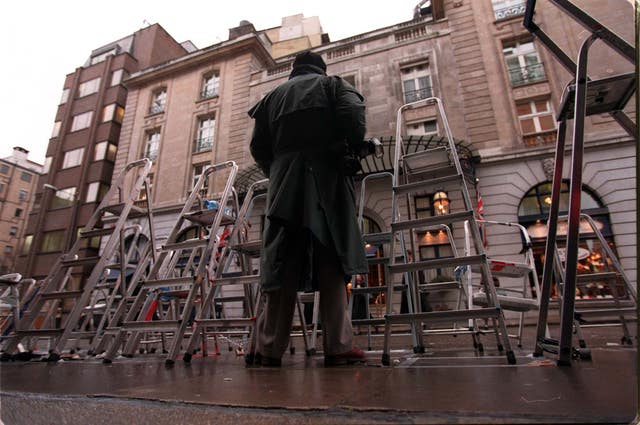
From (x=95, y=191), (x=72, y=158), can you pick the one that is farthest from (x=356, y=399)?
(x=72, y=158)

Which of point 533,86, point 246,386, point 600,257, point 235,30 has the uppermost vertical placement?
point 235,30

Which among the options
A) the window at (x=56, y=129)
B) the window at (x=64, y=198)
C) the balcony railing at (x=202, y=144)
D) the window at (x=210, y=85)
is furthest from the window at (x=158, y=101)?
the window at (x=56, y=129)

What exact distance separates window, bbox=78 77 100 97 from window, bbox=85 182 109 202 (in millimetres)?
7750

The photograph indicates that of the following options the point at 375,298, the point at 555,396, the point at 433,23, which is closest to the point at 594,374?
the point at 555,396

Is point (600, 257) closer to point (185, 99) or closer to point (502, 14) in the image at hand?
point (502, 14)

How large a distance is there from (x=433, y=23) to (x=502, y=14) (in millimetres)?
2641

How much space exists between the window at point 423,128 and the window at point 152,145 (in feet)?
43.6

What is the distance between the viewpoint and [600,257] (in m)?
9.98

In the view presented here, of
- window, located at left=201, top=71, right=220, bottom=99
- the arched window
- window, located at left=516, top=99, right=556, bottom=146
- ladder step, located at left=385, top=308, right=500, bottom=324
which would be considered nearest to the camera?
ladder step, located at left=385, top=308, right=500, bottom=324

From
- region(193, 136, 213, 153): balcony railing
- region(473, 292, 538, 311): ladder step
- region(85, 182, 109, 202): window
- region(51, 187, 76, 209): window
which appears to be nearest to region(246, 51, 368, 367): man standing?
region(473, 292, 538, 311): ladder step

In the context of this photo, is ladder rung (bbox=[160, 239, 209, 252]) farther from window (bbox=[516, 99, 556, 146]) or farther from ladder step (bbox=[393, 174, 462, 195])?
window (bbox=[516, 99, 556, 146])

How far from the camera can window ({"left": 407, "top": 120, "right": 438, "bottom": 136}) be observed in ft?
43.5

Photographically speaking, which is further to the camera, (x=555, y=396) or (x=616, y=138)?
(x=616, y=138)

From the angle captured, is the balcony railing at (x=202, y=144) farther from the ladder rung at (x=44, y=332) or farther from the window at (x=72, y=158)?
the ladder rung at (x=44, y=332)
